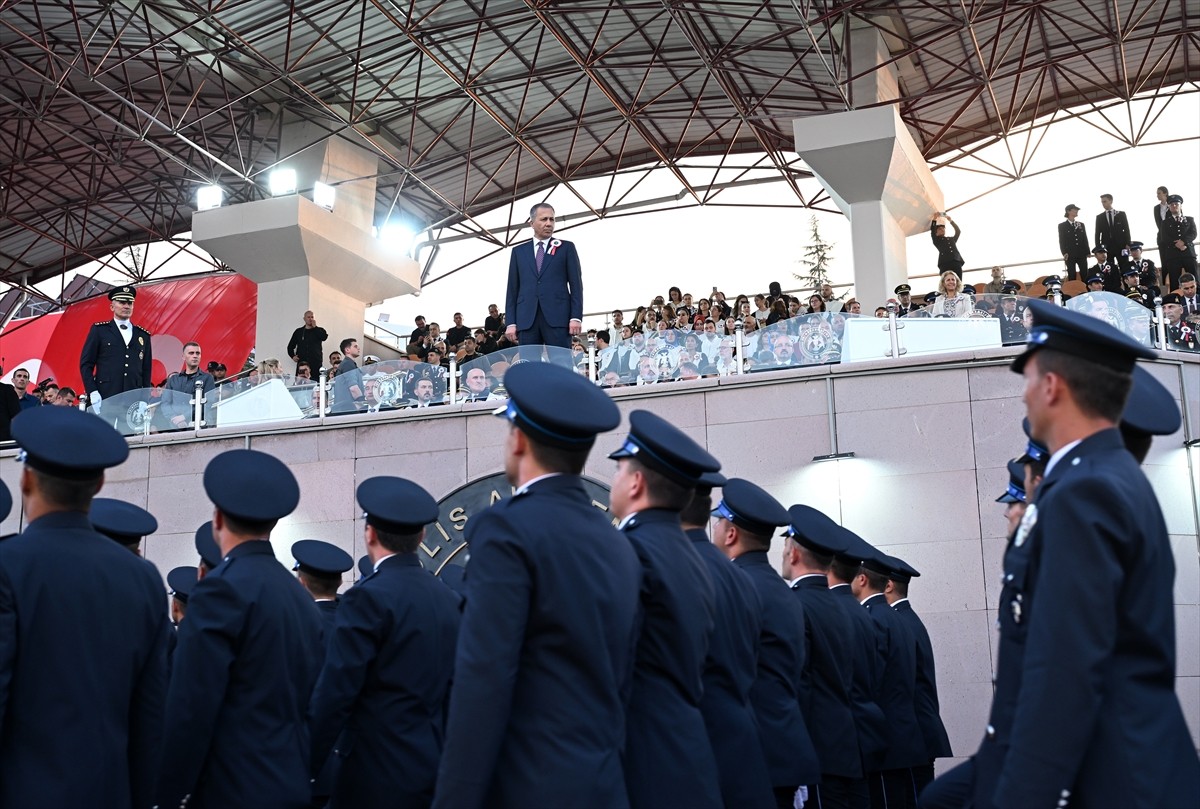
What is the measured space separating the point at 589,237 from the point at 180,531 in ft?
46.3

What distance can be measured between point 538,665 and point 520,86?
19.2m

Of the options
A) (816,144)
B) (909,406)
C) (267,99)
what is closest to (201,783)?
(909,406)

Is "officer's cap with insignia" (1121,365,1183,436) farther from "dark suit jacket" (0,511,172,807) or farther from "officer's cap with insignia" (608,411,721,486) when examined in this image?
"dark suit jacket" (0,511,172,807)

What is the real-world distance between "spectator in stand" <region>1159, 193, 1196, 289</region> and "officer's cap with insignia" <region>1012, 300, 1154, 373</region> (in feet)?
42.8

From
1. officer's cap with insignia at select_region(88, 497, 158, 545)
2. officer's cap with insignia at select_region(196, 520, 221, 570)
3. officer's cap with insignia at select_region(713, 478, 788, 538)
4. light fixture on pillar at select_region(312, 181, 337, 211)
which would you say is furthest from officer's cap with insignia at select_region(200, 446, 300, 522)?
light fixture on pillar at select_region(312, 181, 337, 211)

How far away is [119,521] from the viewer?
5.00 m

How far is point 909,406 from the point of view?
38.0 ft

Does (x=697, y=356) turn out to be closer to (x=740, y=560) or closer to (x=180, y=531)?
(x=180, y=531)

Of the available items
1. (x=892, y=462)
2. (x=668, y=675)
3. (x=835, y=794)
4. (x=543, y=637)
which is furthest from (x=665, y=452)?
(x=892, y=462)

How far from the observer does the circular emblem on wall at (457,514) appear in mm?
11953

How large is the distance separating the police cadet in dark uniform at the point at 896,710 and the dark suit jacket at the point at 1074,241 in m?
10.3

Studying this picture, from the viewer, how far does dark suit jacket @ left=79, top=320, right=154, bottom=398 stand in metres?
13.6

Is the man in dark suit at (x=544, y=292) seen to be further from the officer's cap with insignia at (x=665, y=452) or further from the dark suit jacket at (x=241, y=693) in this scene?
the officer's cap with insignia at (x=665, y=452)

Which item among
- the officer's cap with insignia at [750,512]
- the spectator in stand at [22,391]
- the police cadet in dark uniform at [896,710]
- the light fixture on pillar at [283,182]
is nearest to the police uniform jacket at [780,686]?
the officer's cap with insignia at [750,512]
